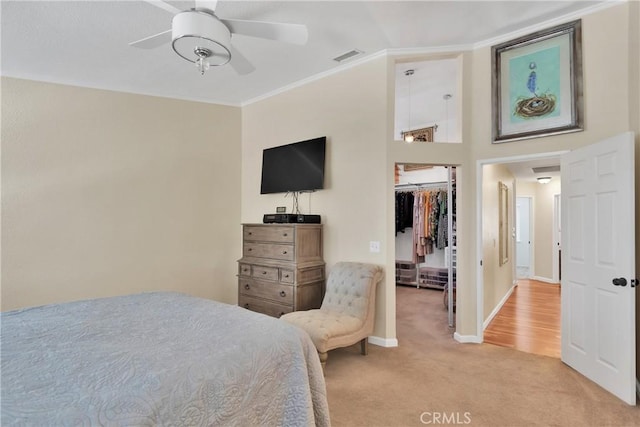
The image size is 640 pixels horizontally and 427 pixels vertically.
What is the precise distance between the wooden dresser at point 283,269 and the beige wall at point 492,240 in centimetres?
201

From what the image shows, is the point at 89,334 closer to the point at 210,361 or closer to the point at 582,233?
the point at 210,361

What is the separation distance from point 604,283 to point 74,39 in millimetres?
5200

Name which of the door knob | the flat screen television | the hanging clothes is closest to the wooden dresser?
the flat screen television

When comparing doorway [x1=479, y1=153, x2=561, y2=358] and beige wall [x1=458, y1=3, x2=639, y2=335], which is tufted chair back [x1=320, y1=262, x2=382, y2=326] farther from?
beige wall [x1=458, y1=3, x2=639, y2=335]

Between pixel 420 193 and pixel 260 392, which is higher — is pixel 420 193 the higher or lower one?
the higher one

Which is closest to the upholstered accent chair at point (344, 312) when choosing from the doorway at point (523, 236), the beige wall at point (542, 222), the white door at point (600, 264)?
the white door at point (600, 264)

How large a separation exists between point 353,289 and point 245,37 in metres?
2.73

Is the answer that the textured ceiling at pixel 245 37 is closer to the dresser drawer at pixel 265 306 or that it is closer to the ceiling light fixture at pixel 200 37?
the ceiling light fixture at pixel 200 37

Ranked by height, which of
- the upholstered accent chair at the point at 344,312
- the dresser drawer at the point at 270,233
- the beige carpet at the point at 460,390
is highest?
the dresser drawer at the point at 270,233

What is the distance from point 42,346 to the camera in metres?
1.48

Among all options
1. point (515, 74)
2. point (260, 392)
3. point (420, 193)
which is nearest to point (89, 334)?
point (260, 392)

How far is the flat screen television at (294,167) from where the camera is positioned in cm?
416

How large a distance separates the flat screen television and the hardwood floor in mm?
2773

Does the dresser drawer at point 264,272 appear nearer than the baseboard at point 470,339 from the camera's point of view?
No
